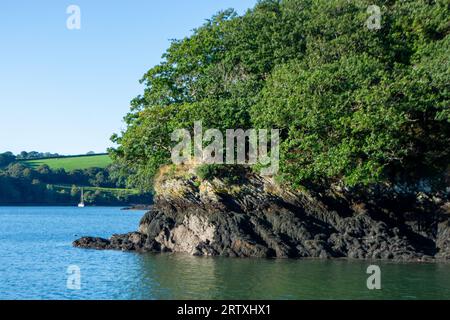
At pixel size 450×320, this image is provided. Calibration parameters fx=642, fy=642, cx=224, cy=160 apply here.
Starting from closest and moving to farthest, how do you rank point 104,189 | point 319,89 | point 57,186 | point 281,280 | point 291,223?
point 281,280
point 319,89
point 291,223
point 57,186
point 104,189

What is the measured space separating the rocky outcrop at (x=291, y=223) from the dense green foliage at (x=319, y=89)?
2531 mm

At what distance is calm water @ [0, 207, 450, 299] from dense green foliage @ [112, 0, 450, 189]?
8135mm

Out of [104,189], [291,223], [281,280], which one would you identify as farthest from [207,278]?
[104,189]

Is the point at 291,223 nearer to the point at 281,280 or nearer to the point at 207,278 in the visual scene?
the point at 281,280

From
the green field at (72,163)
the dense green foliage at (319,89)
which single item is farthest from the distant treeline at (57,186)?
the dense green foliage at (319,89)

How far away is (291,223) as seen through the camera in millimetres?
50781

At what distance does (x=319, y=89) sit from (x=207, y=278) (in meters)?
17.5

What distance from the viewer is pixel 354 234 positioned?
4997cm

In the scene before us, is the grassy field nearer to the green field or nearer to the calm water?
the green field

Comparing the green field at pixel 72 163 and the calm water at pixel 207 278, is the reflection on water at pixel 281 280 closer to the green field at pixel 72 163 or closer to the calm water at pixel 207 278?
the calm water at pixel 207 278

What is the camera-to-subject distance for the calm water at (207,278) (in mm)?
35094
